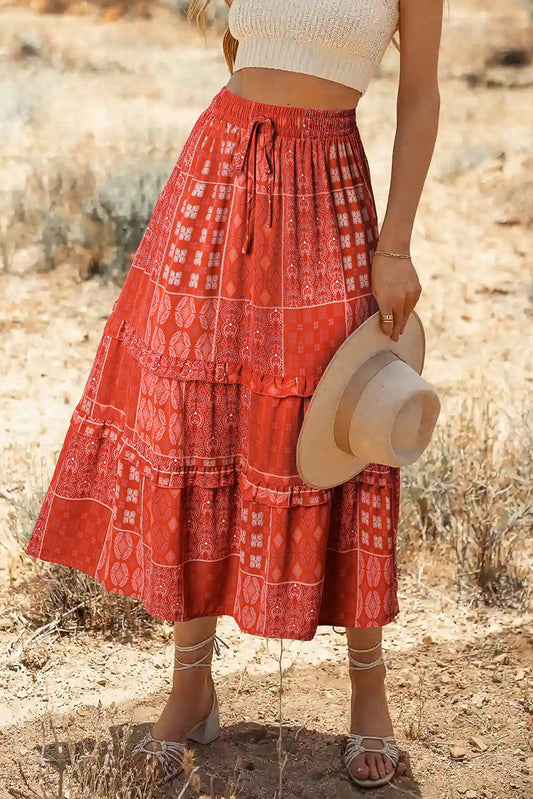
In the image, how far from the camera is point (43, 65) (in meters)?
10.9

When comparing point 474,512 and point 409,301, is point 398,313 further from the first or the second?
point 474,512

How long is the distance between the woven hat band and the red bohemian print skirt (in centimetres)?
7

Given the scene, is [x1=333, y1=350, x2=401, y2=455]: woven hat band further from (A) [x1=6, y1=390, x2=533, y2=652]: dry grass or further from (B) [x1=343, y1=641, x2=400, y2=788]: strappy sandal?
(A) [x1=6, y1=390, x2=533, y2=652]: dry grass

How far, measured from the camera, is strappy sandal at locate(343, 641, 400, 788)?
255 centimetres

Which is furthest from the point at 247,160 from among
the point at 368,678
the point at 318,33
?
the point at 368,678

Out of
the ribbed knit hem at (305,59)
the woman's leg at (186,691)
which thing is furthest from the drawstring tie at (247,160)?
the woman's leg at (186,691)

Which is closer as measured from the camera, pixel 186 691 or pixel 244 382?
pixel 244 382

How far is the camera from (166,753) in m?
2.52

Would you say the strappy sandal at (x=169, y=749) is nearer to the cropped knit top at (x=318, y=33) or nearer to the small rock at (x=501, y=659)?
the small rock at (x=501, y=659)

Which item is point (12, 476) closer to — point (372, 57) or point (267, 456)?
point (267, 456)

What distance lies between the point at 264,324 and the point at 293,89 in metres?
0.46

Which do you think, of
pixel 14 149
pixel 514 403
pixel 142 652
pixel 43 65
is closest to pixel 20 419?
pixel 142 652

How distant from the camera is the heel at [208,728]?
266cm

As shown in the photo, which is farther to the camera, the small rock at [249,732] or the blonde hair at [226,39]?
the small rock at [249,732]
